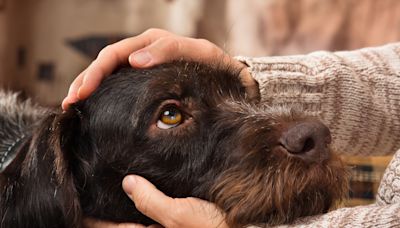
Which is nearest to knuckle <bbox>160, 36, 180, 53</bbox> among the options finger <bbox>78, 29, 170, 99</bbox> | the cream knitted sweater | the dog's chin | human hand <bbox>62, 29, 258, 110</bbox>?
human hand <bbox>62, 29, 258, 110</bbox>

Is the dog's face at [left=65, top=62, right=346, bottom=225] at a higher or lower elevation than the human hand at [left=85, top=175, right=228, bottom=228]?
higher

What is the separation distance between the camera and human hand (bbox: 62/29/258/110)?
5.42ft

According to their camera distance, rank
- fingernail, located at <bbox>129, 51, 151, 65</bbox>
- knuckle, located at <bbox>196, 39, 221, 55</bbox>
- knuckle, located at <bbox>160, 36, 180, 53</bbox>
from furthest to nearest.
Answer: knuckle, located at <bbox>196, 39, 221, 55</bbox>, knuckle, located at <bbox>160, 36, 180, 53</bbox>, fingernail, located at <bbox>129, 51, 151, 65</bbox>

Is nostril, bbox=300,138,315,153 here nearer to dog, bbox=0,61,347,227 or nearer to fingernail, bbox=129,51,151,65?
dog, bbox=0,61,347,227

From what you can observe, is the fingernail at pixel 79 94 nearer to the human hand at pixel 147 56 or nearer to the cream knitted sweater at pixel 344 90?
the human hand at pixel 147 56

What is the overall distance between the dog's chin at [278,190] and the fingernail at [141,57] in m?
0.42

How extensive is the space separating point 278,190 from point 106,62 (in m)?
0.64

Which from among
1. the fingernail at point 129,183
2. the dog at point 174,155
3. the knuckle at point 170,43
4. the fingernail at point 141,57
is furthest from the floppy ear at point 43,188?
the knuckle at point 170,43

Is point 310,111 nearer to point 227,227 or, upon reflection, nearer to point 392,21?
point 227,227

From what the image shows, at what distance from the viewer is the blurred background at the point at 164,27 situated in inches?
155

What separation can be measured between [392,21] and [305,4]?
27.8 inches

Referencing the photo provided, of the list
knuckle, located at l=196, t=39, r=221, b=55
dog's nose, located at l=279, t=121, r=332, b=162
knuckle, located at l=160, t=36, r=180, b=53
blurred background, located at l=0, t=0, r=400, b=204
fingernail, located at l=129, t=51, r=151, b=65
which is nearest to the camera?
dog's nose, located at l=279, t=121, r=332, b=162

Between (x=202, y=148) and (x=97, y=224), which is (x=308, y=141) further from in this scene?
(x=97, y=224)

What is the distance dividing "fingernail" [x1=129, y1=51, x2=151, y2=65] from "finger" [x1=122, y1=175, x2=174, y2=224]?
0.33 m
